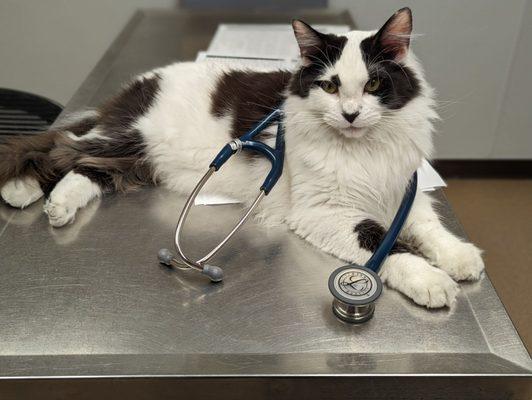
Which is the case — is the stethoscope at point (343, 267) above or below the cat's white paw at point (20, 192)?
above

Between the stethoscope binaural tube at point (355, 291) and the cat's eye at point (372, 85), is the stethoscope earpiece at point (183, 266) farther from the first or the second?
the cat's eye at point (372, 85)

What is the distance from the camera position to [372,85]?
1.07 metres

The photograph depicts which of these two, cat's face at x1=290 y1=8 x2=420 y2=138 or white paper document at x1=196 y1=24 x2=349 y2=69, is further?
white paper document at x1=196 y1=24 x2=349 y2=69

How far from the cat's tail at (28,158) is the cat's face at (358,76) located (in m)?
0.69

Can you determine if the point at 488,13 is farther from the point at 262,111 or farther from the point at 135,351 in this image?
the point at 135,351

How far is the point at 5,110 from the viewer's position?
170 cm

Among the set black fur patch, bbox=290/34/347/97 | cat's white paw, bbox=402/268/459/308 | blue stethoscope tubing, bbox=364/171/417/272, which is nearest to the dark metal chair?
black fur patch, bbox=290/34/347/97

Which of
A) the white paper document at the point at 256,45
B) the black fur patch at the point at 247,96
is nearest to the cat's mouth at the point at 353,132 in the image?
the black fur patch at the point at 247,96

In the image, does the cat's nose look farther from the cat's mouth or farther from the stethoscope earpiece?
the stethoscope earpiece

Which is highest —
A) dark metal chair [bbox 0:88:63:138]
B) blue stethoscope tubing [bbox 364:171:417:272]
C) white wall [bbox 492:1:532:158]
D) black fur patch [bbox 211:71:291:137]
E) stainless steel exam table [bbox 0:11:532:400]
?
black fur patch [bbox 211:71:291:137]

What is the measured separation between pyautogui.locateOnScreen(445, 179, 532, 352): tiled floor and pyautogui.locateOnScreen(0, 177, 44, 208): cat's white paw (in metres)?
1.80

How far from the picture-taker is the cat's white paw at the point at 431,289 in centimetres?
92

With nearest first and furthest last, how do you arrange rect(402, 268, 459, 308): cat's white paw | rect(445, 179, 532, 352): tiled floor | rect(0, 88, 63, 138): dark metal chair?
1. rect(402, 268, 459, 308): cat's white paw
2. rect(0, 88, 63, 138): dark metal chair
3. rect(445, 179, 532, 352): tiled floor

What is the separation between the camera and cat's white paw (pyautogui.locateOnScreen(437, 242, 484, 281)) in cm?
100
